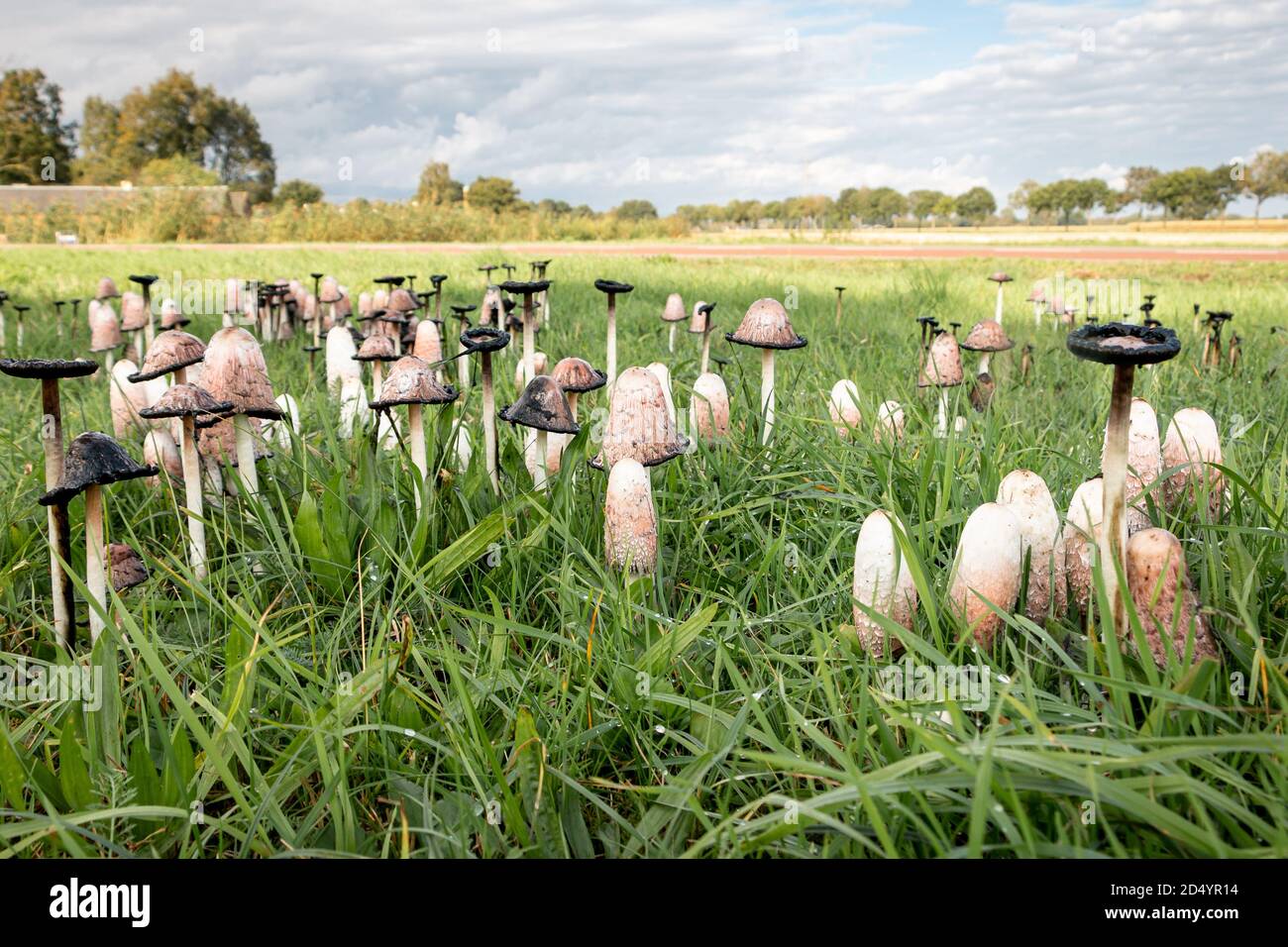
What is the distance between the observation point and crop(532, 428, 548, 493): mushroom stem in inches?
113

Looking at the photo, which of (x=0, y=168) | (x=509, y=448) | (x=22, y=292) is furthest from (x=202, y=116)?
(x=509, y=448)

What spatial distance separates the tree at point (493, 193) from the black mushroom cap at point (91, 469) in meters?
43.5

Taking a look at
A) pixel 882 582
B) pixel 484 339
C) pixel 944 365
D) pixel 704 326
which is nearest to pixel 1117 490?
pixel 882 582

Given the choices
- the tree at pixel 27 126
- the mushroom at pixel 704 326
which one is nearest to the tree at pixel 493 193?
the tree at pixel 27 126

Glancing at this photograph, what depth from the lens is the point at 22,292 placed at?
428 inches

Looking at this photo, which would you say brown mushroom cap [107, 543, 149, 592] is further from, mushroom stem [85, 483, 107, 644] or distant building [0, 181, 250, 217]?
distant building [0, 181, 250, 217]

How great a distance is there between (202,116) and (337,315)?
5918 centimetres

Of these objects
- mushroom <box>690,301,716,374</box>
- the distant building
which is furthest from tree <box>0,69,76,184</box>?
mushroom <box>690,301,716,374</box>

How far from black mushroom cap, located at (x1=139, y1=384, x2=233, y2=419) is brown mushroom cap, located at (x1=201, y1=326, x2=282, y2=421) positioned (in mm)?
323

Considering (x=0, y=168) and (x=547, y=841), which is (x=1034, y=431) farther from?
(x=0, y=168)

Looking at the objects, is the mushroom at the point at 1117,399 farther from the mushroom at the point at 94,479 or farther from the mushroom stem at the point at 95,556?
the mushroom stem at the point at 95,556

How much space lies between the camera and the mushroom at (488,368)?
2.75 metres
